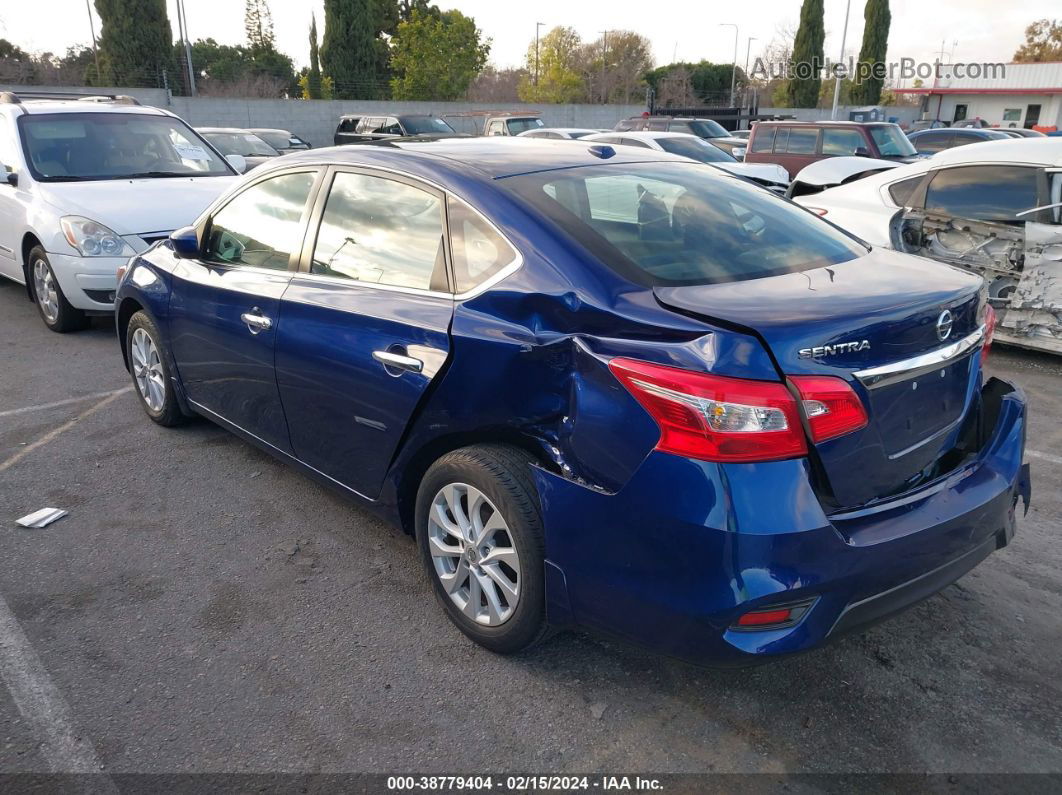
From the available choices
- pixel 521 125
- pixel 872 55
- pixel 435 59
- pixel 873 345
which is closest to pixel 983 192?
pixel 873 345

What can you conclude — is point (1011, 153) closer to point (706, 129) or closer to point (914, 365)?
point (914, 365)

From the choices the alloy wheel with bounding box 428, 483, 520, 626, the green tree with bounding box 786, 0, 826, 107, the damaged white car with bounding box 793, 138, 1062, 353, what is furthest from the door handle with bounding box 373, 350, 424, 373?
the green tree with bounding box 786, 0, 826, 107

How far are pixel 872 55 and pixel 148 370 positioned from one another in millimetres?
56775

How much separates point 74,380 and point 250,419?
284 centimetres

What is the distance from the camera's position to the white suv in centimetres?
688

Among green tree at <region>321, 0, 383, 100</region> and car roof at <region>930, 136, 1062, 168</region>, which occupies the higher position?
green tree at <region>321, 0, 383, 100</region>

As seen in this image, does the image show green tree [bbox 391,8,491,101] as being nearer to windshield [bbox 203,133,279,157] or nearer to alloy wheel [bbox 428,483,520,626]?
windshield [bbox 203,133,279,157]

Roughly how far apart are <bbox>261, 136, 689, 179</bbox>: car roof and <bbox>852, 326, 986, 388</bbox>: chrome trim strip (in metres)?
1.47

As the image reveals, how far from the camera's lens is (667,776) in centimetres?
241

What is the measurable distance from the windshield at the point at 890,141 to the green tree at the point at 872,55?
136 feet

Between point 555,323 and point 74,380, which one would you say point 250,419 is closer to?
point 555,323

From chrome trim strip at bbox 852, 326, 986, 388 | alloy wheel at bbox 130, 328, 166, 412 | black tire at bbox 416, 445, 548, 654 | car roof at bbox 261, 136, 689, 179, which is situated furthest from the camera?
alloy wheel at bbox 130, 328, 166, 412

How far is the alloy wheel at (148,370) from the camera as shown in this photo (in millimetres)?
4910

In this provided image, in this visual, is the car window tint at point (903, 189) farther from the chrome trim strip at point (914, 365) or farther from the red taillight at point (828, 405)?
the red taillight at point (828, 405)
